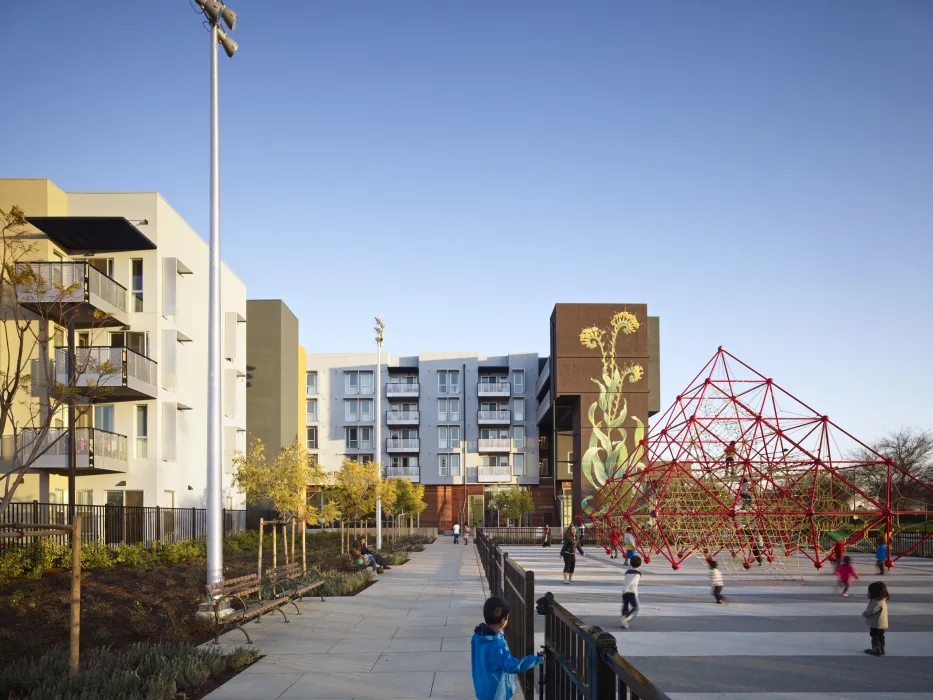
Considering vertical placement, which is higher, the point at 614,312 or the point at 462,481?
the point at 614,312

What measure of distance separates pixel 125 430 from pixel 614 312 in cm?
4189

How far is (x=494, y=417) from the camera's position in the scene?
263 ft

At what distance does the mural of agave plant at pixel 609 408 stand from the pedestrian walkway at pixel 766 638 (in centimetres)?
3817

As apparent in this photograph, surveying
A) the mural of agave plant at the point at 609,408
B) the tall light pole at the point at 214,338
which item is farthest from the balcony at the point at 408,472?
the tall light pole at the point at 214,338

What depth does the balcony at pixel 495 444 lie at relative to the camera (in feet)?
262

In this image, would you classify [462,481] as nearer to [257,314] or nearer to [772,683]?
[257,314]

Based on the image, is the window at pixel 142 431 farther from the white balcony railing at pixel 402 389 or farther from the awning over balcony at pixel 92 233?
the white balcony railing at pixel 402 389

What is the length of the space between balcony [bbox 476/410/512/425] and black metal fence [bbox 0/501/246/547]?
48.3m

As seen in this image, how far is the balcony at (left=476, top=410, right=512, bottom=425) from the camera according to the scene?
80.0 m

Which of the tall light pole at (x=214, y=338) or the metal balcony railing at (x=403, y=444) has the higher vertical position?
the tall light pole at (x=214, y=338)

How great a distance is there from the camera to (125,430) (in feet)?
100

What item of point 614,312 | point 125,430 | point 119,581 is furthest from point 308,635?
point 614,312

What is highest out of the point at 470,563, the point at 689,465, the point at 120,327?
the point at 120,327

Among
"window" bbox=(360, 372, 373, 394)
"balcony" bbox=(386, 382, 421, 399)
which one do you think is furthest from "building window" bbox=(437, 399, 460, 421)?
"window" bbox=(360, 372, 373, 394)
